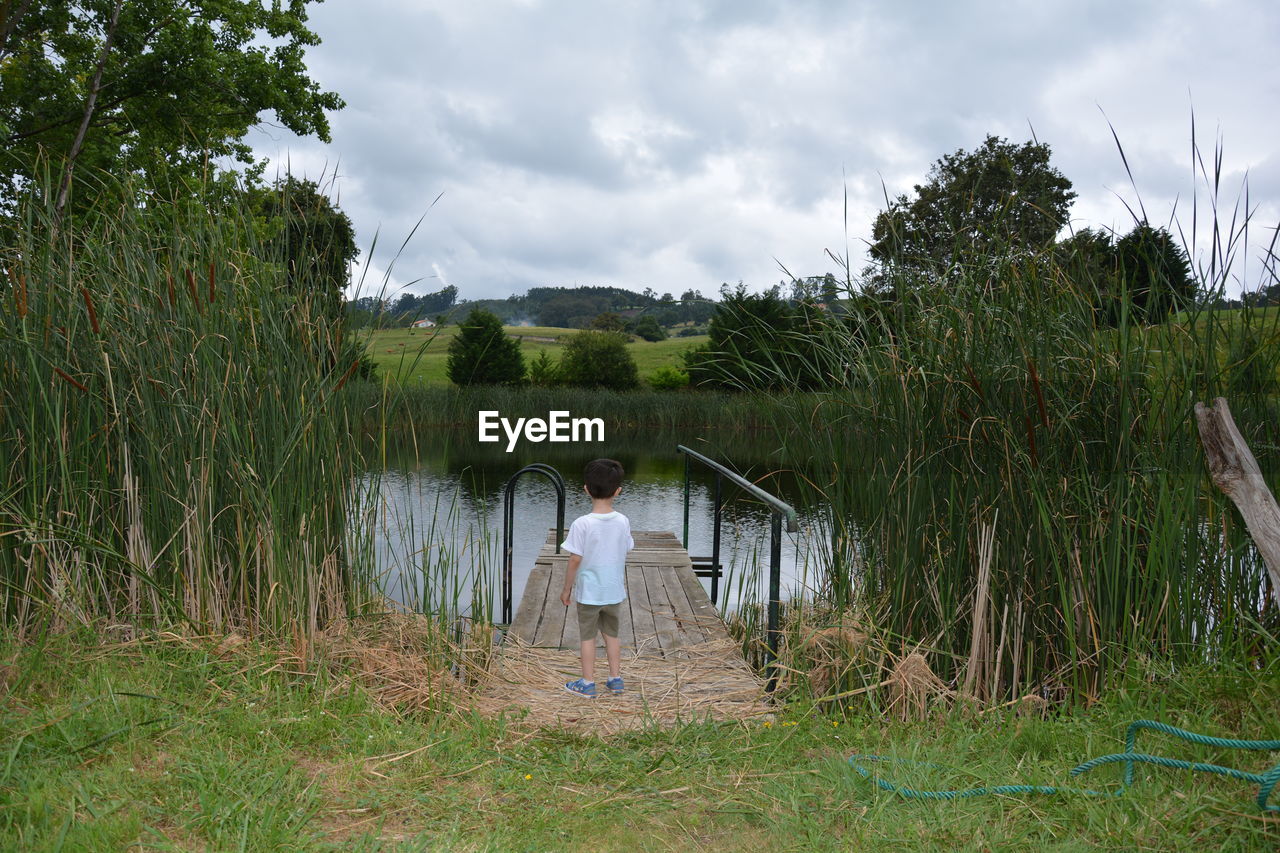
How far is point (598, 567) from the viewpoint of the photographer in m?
3.83

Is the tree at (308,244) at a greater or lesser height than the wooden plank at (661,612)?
greater

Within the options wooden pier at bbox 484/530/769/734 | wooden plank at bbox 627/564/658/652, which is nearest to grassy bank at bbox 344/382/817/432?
wooden plank at bbox 627/564/658/652

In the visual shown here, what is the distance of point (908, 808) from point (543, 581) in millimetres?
3982

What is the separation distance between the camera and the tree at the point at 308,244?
3.34 metres

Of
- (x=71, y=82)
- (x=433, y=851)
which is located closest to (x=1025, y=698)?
(x=433, y=851)

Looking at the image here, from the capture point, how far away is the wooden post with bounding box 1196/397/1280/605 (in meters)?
2.58

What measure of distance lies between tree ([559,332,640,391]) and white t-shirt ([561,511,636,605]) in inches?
1099

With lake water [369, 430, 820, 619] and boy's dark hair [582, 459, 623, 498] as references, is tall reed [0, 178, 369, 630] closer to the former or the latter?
lake water [369, 430, 820, 619]

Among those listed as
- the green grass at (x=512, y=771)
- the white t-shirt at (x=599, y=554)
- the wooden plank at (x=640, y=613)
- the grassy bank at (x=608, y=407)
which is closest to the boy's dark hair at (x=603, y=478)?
the white t-shirt at (x=599, y=554)

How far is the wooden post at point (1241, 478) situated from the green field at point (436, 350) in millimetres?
2303

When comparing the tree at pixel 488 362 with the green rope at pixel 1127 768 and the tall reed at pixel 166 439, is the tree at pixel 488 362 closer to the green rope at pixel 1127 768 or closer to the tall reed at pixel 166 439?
the tall reed at pixel 166 439

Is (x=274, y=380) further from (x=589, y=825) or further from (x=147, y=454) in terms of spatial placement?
(x=589, y=825)

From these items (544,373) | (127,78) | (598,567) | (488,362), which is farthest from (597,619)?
(544,373)

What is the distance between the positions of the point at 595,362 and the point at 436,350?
22.8m
